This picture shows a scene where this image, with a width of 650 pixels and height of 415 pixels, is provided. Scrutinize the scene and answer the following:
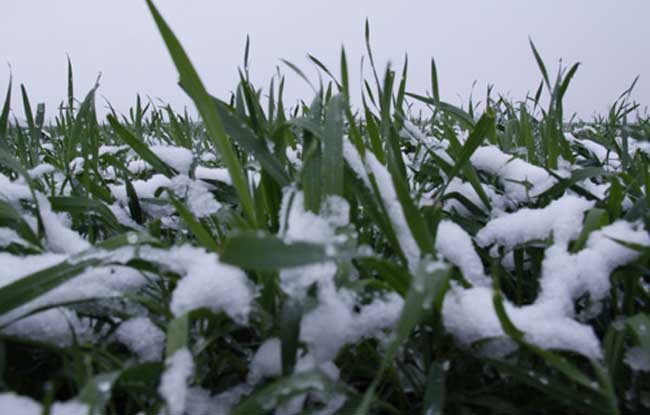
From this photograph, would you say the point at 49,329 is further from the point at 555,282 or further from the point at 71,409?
the point at 555,282

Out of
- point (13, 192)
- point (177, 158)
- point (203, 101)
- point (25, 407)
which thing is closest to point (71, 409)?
point (25, 407)

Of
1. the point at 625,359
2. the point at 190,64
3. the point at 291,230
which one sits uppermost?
the point at 190,64

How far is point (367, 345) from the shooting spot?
445 millimetres

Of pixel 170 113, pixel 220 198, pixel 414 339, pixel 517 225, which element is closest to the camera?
pixel 414 339

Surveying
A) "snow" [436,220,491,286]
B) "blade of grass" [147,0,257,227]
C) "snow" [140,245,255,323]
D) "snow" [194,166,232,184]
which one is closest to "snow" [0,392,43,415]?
"snow" [140,245,255,323]

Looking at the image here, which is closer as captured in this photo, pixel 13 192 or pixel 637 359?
pixel 637 359

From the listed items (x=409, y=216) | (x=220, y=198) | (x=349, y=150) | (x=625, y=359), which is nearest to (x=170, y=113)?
(x=220, y=198)

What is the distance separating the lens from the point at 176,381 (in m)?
0.35

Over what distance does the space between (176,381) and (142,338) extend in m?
0.12

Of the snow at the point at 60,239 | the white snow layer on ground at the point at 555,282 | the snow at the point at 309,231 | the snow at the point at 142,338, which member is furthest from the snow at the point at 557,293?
the snow at the point at 60,239

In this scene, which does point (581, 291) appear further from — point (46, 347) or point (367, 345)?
point (46, 347)

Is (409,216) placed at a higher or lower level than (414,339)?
higher

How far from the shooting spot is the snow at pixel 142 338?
446 mm

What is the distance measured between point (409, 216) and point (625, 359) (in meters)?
0.21
